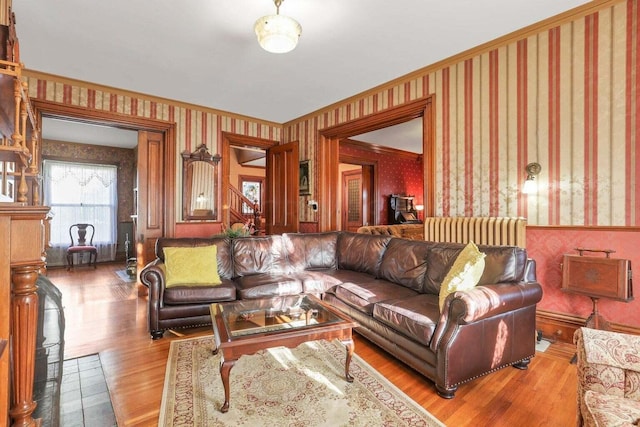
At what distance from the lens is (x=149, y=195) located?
483cm

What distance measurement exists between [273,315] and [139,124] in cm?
387

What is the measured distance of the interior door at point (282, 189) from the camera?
18.1 feet

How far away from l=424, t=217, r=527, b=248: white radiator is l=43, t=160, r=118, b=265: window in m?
7.29

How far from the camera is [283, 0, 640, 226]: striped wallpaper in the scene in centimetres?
254

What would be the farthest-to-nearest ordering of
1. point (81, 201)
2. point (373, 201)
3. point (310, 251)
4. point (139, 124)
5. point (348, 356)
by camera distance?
point (373, 201), point (81, 201), point (139, 124), point (310, 251), point (348, 356)

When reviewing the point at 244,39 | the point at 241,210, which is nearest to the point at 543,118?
the point at 244,39

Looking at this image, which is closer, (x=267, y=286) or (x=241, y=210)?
(x=267, y=286)

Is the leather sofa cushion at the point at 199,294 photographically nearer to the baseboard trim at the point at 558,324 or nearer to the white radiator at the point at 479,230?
the white radiator at the point at 479,230

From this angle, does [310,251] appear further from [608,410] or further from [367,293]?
[608,410]

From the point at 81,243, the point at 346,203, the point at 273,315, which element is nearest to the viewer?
the point at 273,315

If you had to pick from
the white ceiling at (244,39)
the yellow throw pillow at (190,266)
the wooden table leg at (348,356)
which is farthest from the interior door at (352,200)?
the wooden table leg at (348,356)

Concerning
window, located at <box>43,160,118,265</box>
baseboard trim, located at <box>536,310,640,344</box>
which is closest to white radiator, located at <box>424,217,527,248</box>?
baseboard trim, located at <box>536,310,640,344</box>

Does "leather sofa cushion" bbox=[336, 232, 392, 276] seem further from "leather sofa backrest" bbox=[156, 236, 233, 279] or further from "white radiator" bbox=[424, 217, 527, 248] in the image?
"leather sofa backrest" bbox=[156, 236, 233, 279]

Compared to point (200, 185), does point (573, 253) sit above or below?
below
